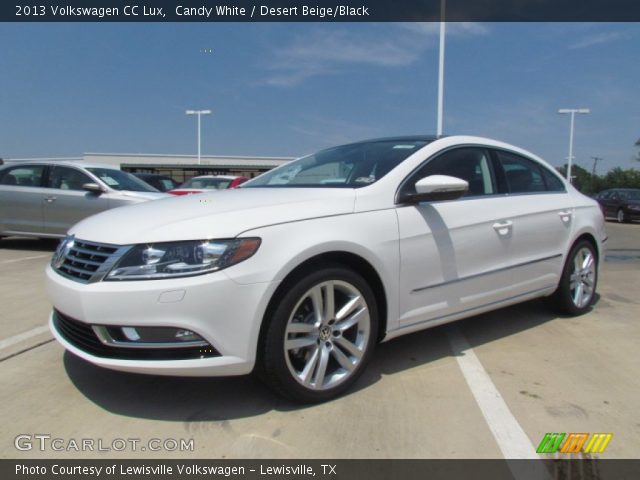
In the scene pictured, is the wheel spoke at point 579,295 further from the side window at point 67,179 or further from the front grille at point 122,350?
the side window at point 67,179

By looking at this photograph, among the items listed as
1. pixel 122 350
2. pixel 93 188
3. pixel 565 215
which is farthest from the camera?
pixel 93 188

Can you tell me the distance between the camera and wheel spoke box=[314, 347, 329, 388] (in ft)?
8.50

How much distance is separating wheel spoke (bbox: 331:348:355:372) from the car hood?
745 millimetres

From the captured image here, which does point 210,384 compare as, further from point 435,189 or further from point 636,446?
point 636,446

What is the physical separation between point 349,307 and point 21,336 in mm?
2581

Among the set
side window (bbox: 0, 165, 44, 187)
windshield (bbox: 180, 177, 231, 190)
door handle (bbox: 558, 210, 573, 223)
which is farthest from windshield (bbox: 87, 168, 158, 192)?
door handle (bbox: 558, 210, 573, 223)

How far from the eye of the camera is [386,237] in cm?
282

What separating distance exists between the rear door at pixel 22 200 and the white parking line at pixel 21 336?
460 centimetres

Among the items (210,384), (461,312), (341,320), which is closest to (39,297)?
(210,384)

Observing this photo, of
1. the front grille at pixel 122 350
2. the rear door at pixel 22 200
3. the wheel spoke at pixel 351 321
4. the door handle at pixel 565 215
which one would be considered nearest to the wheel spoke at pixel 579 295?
the door handle at pixel 565 215

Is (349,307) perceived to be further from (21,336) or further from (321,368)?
(21,336)

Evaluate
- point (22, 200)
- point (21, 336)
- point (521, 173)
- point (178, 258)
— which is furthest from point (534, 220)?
point (22, 200)

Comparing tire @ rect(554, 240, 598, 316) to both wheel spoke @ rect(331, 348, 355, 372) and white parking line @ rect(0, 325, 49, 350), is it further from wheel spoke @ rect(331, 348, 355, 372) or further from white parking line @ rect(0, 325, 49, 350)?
white parking line @ rect(0, 325, 49, 350)

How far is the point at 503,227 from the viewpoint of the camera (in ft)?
11.4
